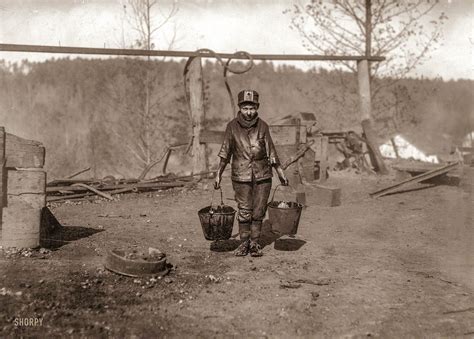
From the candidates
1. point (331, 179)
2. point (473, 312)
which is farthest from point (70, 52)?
point (473, 312)

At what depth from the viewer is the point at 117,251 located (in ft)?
17.0

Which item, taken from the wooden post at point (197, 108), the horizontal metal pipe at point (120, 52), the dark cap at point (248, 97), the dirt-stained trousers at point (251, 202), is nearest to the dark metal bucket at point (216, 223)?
the dirt-stained trousers at point (251, 202)

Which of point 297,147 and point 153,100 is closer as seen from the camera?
point 297,147

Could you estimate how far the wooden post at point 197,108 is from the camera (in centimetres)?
1141

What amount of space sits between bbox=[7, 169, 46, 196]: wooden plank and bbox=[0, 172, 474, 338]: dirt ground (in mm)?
816

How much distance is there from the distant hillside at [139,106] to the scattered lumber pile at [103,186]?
10.5 ft

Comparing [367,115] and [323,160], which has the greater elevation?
[367,115]

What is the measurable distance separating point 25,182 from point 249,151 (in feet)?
9.49

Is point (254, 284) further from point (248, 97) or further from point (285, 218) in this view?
point (248, 97)

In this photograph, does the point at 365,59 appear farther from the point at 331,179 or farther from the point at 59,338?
the point at 59,338

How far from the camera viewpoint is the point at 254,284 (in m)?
4.89

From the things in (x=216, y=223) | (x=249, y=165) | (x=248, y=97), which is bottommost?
(x=216, y=223)

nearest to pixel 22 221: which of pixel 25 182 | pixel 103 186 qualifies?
pixel 25 182

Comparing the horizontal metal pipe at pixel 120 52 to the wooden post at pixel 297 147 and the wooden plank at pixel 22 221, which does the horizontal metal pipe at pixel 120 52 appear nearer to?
the wooden post at pixel 297 147
